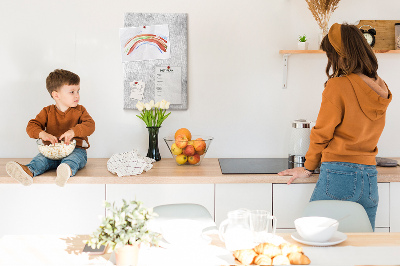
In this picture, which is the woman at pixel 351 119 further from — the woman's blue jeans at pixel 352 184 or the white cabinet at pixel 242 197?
the white cabinet at pixel 242 197

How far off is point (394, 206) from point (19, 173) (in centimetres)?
190

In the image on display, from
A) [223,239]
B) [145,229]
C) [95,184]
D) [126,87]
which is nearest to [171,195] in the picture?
[95,184]

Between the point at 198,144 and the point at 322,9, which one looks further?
the point at 322,9

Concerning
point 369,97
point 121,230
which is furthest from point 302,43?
point 121,230

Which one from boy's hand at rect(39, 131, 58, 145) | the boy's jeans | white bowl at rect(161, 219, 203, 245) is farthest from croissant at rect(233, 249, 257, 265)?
boy's hand at rect(39, 131, 58, 145)

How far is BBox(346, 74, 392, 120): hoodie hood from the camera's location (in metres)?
2.16

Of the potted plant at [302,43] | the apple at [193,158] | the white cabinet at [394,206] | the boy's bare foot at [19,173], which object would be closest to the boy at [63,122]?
the boy's bare foot at [19,173]

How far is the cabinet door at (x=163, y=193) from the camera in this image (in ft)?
8.17

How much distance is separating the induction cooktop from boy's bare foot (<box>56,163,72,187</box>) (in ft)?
2.58

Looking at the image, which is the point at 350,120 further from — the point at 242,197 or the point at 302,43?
the point at 302,43

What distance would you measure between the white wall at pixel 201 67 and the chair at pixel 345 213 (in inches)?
48.3

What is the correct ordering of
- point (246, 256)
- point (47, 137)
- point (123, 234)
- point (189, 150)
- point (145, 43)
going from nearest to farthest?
1. point (123, 234)
2. point (246, 256)
3. point (47, 137)
4. point (189, 150)
5. point (145, 43)

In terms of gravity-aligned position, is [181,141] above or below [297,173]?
above

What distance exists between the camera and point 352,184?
2.22m
